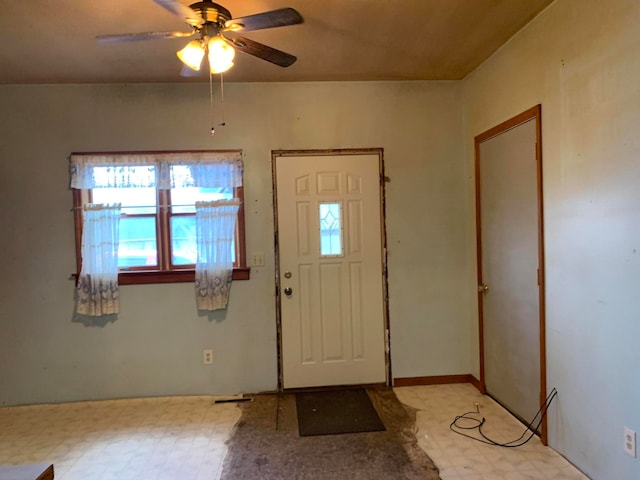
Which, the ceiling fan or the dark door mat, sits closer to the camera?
the ceiling fan

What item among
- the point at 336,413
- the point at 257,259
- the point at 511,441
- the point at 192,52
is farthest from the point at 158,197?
the point at 511,441

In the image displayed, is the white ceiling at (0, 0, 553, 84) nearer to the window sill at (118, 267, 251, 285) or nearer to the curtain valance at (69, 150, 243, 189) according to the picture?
the curtain valance at (69, 150, 243, 189)

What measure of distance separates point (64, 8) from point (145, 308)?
2.08 m

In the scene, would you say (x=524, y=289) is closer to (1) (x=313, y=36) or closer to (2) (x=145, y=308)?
(1) (x=313, y=36)

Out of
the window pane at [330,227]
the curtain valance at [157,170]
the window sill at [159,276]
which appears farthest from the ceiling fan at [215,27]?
the window sill at [159,276]

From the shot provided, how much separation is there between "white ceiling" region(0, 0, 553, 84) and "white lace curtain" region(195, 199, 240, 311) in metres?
1.03

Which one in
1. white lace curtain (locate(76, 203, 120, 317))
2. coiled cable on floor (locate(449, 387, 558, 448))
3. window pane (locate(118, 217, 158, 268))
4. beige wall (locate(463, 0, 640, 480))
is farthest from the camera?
window pane (locate(118, 217, 158, 268))

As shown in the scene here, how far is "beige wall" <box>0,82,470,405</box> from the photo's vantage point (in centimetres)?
309

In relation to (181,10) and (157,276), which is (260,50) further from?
(157,276)

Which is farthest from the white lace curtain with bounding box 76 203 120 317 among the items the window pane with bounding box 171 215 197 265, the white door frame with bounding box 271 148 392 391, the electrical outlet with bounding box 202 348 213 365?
the white door frame with bounding box 271 148 392 391

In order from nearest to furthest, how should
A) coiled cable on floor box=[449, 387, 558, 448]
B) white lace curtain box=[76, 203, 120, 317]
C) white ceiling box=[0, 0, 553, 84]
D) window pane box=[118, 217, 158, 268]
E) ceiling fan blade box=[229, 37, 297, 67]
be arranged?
ceiling fan blade box=[229, 37, 297, 67] → white ceiling box=[0, 0, 553, 84] → coiled cable on floor box=[449, 387, 558, 448] → white lace curtain box=[76, 203, 120, 317] → window pane box=[118, 217, 158, 268]

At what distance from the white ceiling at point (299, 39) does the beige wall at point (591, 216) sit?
15.9 inches

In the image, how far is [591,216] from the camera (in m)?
1.93

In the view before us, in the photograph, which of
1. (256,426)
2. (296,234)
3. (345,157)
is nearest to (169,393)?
(256,426)
